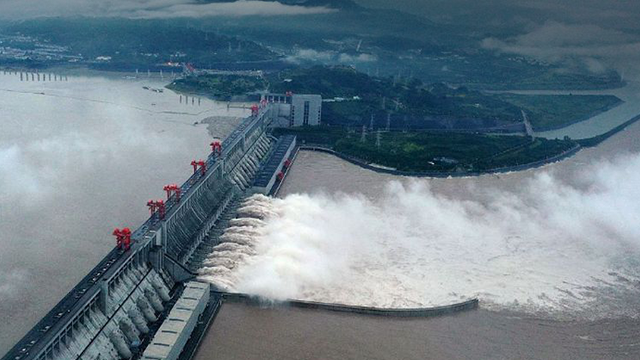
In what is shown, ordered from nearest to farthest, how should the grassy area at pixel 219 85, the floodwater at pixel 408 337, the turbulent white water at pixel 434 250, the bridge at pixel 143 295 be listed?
the bridge at pixel 143 295
the floodwater at pixel 408 337
the turbulent white water at pixel 434 250
the grassy area at pixel 219 85

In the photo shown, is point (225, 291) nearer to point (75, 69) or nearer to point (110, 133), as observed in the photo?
point (110, 133)

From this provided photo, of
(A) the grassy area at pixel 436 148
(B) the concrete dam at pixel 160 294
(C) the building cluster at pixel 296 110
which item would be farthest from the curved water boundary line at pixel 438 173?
(B) the concrete dam at pixel 160 294

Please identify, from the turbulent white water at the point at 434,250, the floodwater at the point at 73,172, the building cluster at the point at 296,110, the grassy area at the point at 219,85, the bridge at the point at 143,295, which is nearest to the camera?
the bridge at the point at 143,295

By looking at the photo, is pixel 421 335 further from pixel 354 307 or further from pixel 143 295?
pixel 143 295

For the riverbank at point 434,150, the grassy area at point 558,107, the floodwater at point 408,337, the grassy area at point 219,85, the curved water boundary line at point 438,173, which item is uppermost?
the grassy area at point 219,85

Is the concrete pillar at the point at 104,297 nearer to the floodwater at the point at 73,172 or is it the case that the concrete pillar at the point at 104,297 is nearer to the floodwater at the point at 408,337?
the floodwater at the point at 73,172

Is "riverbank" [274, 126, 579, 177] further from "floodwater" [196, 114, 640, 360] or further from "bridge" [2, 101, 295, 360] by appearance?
"floodwater" [196, 114, 640, 360]

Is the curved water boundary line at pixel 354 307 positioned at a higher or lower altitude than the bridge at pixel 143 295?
lower

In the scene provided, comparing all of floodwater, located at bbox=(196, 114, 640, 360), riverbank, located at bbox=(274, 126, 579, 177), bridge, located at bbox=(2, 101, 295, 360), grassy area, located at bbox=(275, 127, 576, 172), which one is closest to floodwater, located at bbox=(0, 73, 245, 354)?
bridge, located at bbox=(2, 101, 295, 360)

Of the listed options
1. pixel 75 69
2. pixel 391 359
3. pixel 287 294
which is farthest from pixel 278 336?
pixel 75 69
